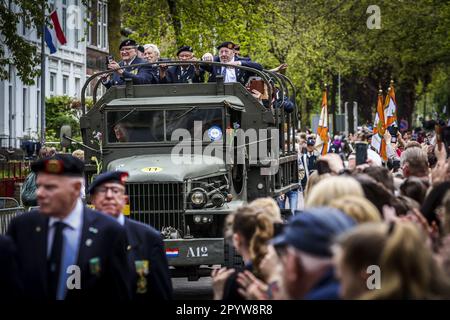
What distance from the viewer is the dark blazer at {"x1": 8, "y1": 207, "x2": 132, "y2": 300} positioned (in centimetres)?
768

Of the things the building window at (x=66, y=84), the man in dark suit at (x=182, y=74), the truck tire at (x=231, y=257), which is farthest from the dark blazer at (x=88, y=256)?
the building window at (x=66, y=84)

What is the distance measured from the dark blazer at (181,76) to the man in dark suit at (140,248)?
29.9 ft

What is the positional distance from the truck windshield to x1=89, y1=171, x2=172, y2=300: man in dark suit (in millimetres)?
7707

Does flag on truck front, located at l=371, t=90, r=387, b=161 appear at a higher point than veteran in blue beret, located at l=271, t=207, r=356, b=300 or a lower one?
higher

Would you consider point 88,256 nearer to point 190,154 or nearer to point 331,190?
point 331,190

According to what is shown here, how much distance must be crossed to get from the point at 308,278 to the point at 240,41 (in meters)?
33.1

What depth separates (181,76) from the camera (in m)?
18.4

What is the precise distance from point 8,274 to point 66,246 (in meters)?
0.74

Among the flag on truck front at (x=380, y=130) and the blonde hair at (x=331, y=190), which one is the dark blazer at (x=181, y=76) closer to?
the flag on truck front at (x=380, y=130)

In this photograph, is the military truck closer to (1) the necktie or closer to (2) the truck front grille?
(2) the truck front grille

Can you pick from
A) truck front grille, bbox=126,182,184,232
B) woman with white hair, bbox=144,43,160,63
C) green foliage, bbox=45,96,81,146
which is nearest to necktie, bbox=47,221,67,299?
truck front grille, bbox=126,182,184,232

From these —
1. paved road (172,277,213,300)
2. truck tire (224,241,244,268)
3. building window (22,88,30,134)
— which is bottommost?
paved road (172,277,213,300)

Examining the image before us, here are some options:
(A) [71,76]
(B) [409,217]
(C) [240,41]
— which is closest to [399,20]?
(A) [71,76]

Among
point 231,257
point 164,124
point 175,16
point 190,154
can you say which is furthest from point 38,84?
point 231,257
